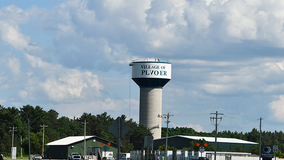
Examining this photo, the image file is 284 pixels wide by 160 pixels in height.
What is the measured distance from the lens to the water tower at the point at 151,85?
126 metres

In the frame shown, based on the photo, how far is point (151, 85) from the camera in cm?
12862

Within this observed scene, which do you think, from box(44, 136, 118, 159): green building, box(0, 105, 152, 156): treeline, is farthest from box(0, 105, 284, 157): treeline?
box(44, 136, 118, 159): green building

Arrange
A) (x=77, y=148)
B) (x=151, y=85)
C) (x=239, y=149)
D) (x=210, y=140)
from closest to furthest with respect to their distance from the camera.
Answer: (x=77, y=148), (x=239, y=149), (x=210, y=140), (x=151, y=85)

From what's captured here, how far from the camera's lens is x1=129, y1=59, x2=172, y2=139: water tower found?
126 m

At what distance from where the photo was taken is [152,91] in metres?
130

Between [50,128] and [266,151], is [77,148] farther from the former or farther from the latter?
[50,128]

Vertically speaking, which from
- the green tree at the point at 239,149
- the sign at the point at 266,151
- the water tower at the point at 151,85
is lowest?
the green tree at the point at 239,149

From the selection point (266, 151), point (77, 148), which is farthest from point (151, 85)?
point (266, 151)

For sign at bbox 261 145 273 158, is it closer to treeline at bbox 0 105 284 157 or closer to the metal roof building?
the metal roof building

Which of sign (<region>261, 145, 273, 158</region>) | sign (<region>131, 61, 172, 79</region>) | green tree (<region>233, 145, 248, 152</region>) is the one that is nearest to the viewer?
sign (<region>261, 145, 273, 158</region>)

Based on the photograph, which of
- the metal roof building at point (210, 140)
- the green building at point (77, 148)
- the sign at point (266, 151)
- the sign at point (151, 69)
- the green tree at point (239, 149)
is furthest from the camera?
the sign at point (151, 69)

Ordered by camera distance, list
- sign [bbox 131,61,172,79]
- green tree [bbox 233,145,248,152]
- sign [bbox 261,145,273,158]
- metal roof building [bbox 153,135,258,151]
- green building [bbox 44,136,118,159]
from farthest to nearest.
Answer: sign [bbox 131,61,172,79] → metal roof building [bbox 153,135,258,151] → green tree [bbox 233,145,248,152] → green building [bbox 44,136,118,159] → sign [bbox 261,145,273,158]

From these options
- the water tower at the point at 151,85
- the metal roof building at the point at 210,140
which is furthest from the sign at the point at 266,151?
the water tower at the point at 151,85

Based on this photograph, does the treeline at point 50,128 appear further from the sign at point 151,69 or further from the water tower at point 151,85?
the sign at point 151,69
